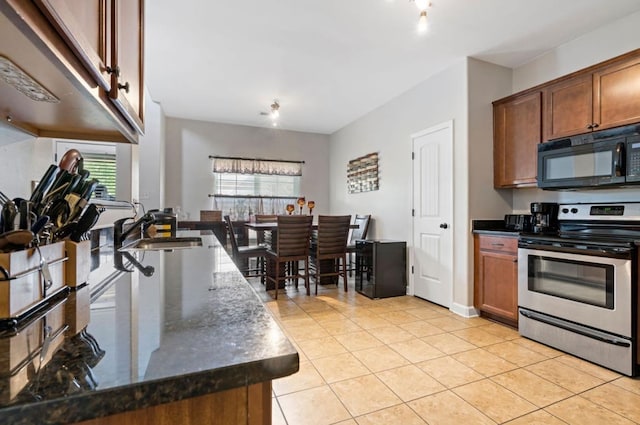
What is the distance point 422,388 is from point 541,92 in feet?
9.33

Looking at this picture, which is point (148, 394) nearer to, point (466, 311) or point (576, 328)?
point (576, 328)

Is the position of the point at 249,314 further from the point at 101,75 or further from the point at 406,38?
the point at 406,38

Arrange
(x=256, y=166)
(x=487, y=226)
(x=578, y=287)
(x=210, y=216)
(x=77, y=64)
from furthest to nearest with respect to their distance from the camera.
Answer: (x=256, y=166) < (x=210, y=216) < (x=487, y=226) < (x=578, y=287) < (x=77, y=64)

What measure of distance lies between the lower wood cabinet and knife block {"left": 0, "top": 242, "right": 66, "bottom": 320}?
318 cm

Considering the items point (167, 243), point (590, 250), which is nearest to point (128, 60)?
point (167, 243)

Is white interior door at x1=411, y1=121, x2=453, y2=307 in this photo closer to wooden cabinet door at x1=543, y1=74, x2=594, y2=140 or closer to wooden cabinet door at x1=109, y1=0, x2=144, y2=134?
wooden cabinet door at x1=543, y1=74, x2=594, y2=140

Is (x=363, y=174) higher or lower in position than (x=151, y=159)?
lower

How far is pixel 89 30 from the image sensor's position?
806 millimetres

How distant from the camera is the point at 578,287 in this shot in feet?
7.69

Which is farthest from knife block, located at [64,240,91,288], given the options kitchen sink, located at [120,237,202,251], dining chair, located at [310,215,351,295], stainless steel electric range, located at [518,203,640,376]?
dining chair, located at [310,215,351,295]

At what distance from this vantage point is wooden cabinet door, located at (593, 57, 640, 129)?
2326 millimetres

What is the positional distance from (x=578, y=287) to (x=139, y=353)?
292 centimetres

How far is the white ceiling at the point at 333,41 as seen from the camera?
2494 millimetres

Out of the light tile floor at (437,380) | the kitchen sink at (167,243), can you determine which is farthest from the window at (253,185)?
the kitchen sink at (167,243)
